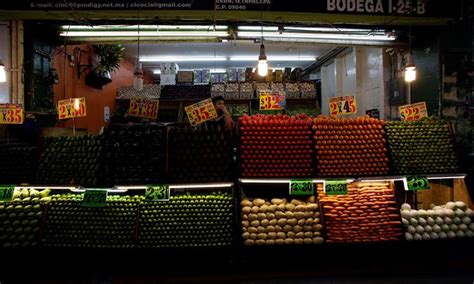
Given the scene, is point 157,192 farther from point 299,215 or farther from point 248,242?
point 299,215

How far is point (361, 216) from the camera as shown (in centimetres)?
395

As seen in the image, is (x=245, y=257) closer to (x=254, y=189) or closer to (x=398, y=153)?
(x=254, y=189)

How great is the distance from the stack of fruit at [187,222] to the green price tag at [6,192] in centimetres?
161

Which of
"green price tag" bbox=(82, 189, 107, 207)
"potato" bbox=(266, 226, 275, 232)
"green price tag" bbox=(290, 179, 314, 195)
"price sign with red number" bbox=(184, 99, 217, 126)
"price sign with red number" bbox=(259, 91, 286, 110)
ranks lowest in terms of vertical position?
"potato" bbox=(266, 226, 275, 232)

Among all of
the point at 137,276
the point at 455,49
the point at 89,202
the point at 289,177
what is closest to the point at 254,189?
the point at 289,177

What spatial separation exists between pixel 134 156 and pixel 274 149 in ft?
5.87

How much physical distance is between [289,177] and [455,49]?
4.37 metres

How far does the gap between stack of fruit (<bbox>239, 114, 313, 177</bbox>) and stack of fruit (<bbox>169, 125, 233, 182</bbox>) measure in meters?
0.25

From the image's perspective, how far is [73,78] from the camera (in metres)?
7.03

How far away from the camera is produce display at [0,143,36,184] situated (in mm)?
3857

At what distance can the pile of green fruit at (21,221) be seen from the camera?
147 inches

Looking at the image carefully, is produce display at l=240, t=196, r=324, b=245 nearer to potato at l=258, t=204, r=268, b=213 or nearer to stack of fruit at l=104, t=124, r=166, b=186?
potato at l=258, t=204, r=268, b=213

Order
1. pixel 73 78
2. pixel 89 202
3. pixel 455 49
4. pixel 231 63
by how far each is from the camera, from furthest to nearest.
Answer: pixel 231 63, pixel 73 78, pixel 455 49, pixel 89 202

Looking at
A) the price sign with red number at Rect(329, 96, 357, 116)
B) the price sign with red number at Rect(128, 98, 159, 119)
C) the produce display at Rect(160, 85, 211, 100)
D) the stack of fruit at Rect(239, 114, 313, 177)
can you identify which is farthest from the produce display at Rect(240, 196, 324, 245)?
the produce display at Rect(160, 85, 211, 100)
